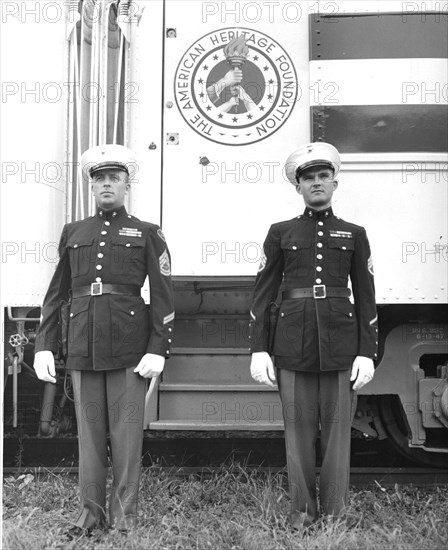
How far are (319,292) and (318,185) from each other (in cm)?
47

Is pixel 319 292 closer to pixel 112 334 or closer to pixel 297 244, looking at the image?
pixel 297 244

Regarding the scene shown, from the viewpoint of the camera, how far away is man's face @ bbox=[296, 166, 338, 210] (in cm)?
336

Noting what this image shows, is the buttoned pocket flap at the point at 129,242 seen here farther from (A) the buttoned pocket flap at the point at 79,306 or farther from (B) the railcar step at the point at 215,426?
(B) the railcar step at the point at 215,426

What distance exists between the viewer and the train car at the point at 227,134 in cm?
425

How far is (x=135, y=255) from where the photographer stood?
11.1 feet

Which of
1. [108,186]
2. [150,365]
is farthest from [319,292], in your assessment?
[108,186]

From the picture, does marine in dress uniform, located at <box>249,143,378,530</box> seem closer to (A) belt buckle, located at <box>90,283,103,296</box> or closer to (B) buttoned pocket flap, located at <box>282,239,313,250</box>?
(B) buttoned pocket flap, located at <box>282,239,313,250</box>

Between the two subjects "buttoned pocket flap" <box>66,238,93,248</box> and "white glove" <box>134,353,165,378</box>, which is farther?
"buttoned pocket flap" <box>66,238,93,248</box>

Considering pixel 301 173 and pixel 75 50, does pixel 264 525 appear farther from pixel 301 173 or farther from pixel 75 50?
pixel 75 50

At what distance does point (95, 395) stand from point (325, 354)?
3.29 ft

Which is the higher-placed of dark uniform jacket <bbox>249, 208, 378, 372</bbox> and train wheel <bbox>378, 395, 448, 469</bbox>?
dark uniform jacket <bbox>249, 208, 378, 372</bbox>

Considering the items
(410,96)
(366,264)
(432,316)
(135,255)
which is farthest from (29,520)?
(410,96)

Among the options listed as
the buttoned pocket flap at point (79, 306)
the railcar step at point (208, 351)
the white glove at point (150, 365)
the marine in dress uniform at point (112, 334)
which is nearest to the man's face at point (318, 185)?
the marine in dress uniform at point (112, 334)

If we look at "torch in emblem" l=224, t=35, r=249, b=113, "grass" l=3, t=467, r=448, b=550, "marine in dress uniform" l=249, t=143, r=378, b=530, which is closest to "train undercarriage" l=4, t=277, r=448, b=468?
"grass" l=3, t=467, r=448, b=550
